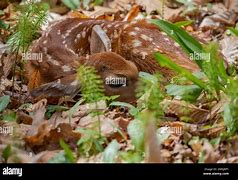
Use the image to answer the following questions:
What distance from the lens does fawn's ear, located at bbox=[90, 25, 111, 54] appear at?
3288 mm

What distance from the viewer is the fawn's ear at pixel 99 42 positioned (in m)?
3.29

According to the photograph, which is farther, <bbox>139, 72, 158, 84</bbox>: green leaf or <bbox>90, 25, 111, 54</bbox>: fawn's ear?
<bbox>90, 25, 111, 54</bbox>: fawn's ear

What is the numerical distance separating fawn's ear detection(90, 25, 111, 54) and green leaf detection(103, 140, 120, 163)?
97 centimetres

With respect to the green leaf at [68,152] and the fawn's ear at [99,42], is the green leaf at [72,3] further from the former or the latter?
the green leaf at [68,152]

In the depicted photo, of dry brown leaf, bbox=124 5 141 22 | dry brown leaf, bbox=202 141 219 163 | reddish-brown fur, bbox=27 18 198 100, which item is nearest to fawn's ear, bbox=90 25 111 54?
reddish-brown fur, bbox=27 18 198 100

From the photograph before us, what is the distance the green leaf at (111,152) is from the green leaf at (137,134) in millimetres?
62

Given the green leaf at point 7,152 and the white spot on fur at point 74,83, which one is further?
the white spot on fur at point 74,83

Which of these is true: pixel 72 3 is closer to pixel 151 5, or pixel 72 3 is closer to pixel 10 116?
pixel 151 5

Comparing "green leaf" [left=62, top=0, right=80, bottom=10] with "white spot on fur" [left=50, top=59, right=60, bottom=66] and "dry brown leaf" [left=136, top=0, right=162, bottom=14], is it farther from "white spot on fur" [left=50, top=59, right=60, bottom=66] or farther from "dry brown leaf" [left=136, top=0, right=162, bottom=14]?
"white spot on fur" [left=50, top=59, right=60, bottom=66]

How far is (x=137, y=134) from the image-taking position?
238cm

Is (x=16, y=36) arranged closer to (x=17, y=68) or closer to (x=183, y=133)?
(x=17, y=68)

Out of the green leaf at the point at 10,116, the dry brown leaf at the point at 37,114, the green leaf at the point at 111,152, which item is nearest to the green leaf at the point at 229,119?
the green leaf at the point at 111,152
